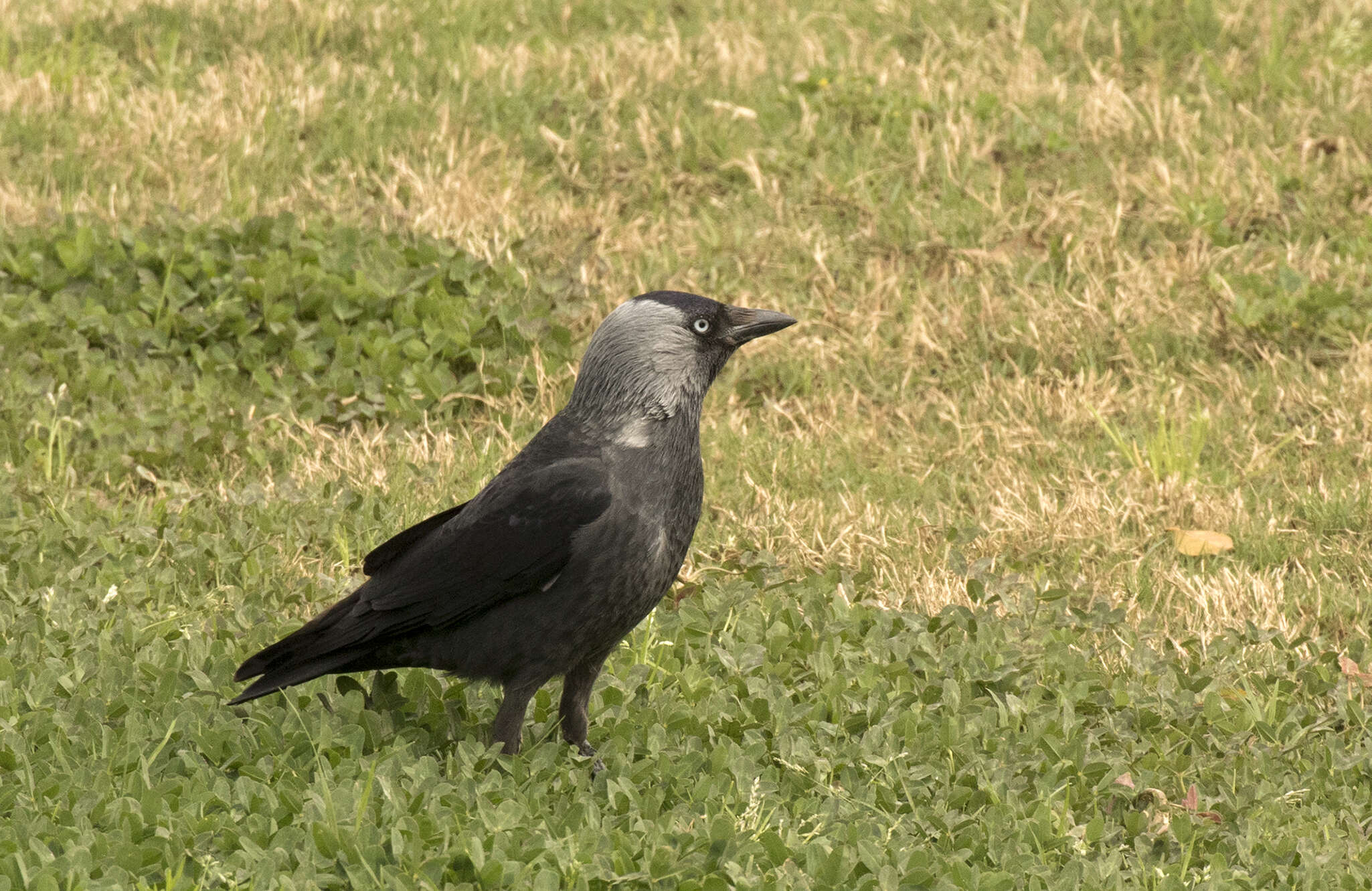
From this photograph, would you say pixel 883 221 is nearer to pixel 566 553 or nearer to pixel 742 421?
pixel 742 421

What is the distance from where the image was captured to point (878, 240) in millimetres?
8109

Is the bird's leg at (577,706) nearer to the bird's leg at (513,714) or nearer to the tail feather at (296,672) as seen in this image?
the bird's leg at (513,714)

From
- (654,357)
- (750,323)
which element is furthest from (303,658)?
(750,323)

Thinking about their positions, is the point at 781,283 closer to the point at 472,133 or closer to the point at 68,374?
the point at 472,133

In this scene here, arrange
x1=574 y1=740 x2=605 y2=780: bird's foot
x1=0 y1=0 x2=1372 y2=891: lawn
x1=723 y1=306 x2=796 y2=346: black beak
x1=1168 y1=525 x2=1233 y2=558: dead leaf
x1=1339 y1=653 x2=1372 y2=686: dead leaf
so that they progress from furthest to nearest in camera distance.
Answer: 1. x1=1168 y1=525 x2=1233 y2=558: dead leaf
2. x1=1339 y1=653 x2=1372 y2=686: dead leaf
3. x1=723 y1=306 x2=796 y2=346: black beak
4. x1=574 y1=740 x2=605 y2=780: bird's foot
5. x1=0 y1=0 x2=1372 y2=891: lawn

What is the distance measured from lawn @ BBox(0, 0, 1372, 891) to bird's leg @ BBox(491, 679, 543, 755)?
0.14 m

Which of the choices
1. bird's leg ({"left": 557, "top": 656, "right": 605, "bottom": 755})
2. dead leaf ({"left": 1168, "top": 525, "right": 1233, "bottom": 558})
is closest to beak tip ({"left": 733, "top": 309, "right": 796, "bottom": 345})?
bird's leg ({"left": 557, "top": 656, "right": 605, "bottom": 755})

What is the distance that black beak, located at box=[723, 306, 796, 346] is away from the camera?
15.0ft

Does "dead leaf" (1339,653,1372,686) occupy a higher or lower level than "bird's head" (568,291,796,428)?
lower

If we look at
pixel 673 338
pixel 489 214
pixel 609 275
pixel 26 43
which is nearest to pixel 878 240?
pixel 609 275

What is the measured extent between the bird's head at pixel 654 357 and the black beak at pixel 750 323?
0.02m

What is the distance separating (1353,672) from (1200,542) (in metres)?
0.94

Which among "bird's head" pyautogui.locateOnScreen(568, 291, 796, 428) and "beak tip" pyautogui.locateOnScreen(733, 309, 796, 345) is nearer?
"bird's head" pyautogui.locateOnScreen(568, 291, 796, 428)

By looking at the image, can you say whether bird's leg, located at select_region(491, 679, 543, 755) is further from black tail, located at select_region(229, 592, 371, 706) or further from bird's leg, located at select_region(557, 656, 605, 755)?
black tail, located at select_region(229, 592, 371, 706)
